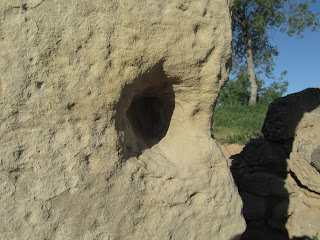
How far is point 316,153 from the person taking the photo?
2.19 meters

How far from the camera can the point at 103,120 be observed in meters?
1.05

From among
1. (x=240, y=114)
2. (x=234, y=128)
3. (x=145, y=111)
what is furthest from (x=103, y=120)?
(x=240, y=114)

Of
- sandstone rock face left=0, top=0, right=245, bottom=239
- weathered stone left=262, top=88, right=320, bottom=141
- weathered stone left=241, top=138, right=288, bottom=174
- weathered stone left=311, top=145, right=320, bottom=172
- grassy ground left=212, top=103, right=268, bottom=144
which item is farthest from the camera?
grassy ground left=212, top=103, right=268, bottom=144

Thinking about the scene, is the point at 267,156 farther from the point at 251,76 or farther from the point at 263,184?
the point at 251,76

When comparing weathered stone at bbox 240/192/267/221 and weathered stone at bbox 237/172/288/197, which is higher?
weathered stone at bbox 237/172/288/197

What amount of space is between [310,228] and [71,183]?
202cm

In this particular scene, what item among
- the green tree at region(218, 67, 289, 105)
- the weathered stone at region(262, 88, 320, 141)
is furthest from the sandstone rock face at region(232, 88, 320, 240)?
the green tree at region(218, 67, 289, 105)

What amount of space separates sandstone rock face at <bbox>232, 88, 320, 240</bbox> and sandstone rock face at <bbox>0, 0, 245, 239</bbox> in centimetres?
128

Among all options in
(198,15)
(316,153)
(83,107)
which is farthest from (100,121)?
(316,153)

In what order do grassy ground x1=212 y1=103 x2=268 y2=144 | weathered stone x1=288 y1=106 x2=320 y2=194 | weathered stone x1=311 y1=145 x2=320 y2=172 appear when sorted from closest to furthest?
1. weathered stone x1=311 y1=145 x2=320 y2=172
2. weathered stone x1=288 y1=106 x2=320 y2=194
3. grassy ground x1=212 y1=103 x2=268 y2=144

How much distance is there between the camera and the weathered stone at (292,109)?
2.45 metres

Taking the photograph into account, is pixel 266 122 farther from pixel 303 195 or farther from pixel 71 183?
→ pixel 71 183

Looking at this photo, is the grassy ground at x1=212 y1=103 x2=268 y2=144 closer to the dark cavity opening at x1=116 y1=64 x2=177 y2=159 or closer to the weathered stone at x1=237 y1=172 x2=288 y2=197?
the weathered stone at x1=237 y1=172 x2=288 y2=197

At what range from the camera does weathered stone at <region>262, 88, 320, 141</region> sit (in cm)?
245
